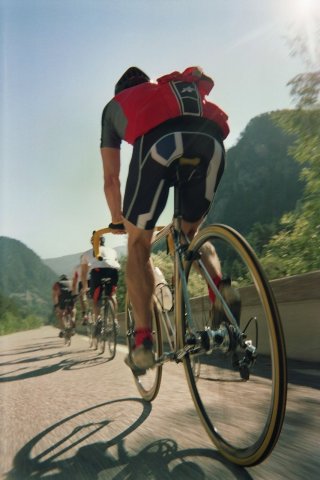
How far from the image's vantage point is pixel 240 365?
6.81ft

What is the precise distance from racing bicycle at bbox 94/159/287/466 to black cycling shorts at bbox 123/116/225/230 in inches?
3.2

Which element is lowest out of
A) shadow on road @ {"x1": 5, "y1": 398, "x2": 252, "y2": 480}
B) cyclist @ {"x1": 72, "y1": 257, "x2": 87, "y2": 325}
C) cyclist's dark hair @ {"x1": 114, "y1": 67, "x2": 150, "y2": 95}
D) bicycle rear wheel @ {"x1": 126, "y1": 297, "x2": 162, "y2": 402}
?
shadow on road @ {"x1": 5, "y1": 398, "x2": 252, "y2": 480}

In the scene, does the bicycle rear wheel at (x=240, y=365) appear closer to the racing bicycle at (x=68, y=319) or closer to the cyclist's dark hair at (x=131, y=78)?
the cyclist's dark hair at (x=131, y=78)

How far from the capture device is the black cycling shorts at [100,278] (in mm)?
8055

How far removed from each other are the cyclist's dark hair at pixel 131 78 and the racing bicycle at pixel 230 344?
610 millimetres

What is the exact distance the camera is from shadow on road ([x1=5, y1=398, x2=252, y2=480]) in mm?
1900

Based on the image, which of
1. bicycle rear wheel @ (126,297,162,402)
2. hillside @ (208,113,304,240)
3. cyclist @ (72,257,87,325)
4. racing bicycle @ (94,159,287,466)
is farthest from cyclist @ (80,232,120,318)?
hillside @ (208,113,304,240)

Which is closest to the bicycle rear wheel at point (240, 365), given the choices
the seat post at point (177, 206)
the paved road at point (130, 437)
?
the paved road at point (130, 437)

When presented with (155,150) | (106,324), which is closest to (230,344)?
(155,150)

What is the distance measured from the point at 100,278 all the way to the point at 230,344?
6.09 meters

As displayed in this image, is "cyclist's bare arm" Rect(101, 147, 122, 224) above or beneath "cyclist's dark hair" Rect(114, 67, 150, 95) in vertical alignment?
beneath

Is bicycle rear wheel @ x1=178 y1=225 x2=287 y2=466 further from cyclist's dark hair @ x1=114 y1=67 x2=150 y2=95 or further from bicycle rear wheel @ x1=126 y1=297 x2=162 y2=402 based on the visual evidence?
cyclist's dark hair @ x1=114 y1=67 x2=150 y2=95

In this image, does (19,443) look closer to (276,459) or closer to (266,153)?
(276,459)

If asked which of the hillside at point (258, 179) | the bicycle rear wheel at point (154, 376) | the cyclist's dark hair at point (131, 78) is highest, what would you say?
the hillside at point (258, 179)
